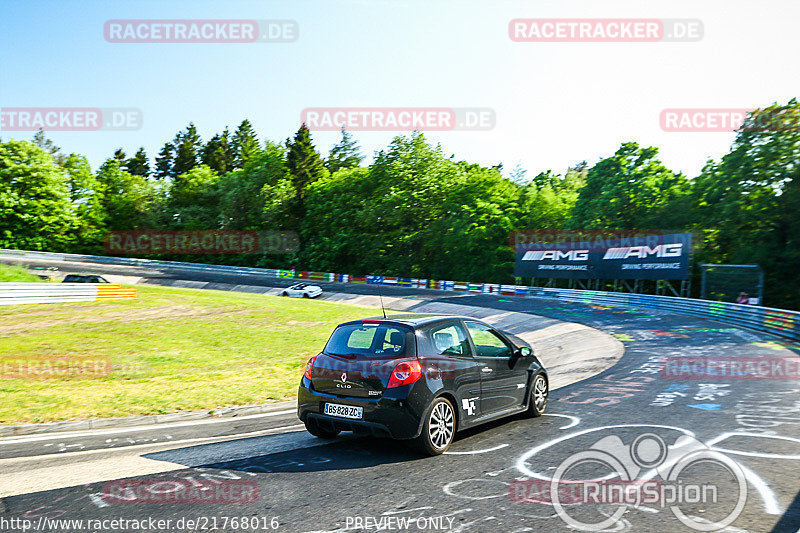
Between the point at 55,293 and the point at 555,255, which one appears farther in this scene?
the point at 555,255

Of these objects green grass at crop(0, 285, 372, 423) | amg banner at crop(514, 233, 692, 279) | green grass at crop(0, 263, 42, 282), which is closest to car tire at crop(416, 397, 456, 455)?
green grass at crop(0, 285, 372, 423)

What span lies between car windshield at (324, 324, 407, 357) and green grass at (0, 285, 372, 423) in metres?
3.83

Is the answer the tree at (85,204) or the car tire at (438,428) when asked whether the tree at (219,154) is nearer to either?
the tree at (85,204)

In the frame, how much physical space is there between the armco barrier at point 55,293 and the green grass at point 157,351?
718 mm

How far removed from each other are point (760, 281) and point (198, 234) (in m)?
66.0

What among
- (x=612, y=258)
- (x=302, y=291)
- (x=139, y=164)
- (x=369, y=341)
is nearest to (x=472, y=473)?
(x=369, y=341)

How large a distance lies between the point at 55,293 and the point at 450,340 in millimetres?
21936

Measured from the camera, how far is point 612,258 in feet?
120

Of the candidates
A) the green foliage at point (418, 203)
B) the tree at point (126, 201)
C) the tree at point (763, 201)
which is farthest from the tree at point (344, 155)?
the tree at point (763, 201)

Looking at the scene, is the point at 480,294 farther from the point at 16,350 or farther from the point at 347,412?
the point at 347,412

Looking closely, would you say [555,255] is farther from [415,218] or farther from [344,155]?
[344,155]

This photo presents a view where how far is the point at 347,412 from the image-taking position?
6.57m

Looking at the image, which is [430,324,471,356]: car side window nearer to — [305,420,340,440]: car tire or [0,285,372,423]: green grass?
[305,420,340,440]: car tire

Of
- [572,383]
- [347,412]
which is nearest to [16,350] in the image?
[347,412]
